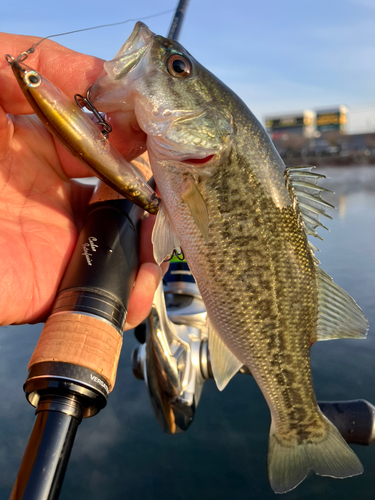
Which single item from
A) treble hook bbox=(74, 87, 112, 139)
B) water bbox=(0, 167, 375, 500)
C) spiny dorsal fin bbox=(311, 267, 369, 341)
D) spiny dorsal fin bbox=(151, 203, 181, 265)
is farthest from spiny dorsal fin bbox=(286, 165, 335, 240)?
water bbox=(0, 167, 375, 500)

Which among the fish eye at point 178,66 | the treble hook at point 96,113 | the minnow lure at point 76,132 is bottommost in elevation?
the minnow lure at point 76,132

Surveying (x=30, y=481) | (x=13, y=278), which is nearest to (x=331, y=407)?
(x=30, y=481)

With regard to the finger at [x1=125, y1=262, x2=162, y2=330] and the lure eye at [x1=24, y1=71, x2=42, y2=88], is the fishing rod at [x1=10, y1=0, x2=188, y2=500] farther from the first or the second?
the lure eye at [x1=24, y1=71, x2=42, y2=88]

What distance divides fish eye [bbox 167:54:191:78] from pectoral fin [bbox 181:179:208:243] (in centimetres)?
49

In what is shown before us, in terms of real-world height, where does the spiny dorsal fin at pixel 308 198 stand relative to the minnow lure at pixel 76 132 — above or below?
above

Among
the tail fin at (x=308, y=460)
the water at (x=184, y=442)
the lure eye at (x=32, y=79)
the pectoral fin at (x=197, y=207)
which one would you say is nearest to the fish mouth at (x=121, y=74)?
the lure eye at (x=32, y=79)

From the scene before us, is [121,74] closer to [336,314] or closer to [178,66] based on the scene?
[178,66]

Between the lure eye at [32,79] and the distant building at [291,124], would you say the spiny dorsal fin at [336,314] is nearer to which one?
the lure eye at [32,79]

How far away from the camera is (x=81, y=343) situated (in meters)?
1.30

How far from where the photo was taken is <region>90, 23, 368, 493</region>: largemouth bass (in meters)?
1.54

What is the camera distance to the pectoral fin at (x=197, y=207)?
1.54 meters

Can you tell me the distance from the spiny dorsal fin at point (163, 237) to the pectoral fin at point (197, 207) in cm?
14

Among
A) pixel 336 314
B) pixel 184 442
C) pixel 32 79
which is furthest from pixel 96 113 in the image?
pixel 184 442

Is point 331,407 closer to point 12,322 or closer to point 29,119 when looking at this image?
point 12,322
